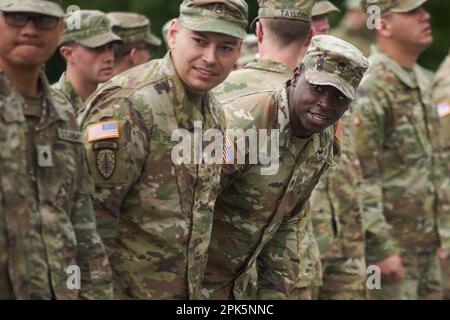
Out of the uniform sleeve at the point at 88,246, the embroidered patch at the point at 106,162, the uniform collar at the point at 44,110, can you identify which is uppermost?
the uniform collar at the point at 44,110

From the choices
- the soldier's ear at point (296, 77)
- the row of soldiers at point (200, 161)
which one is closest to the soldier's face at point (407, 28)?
the row of soldiers at point (200, 161)

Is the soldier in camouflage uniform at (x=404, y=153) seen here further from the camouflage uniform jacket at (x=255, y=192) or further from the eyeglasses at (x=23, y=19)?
the eyeglasses at (x=23, y=19)

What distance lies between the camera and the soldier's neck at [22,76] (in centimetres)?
741

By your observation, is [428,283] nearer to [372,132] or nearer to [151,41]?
[372,132]

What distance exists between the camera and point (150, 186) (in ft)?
28.0

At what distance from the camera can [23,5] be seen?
23.9 ft

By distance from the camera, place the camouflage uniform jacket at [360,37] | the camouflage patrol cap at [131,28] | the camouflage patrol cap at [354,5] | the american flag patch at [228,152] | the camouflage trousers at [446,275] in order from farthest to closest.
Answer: the camouflage uniform jacket at [360,37] < the camouflage patrol cap at [354,5] < the camouflage trousers at [446,275] < the camouflage patrol cap at [131,28] < the american flag patch at [228,152]

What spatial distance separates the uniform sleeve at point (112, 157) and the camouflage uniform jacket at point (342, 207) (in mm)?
3324

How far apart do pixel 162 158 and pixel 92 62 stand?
297 centimetres

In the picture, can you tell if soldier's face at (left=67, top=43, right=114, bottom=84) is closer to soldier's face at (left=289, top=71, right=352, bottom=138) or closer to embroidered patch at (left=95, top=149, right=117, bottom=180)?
soldier's face at (left=289, top=71, right=352, bottom=138)

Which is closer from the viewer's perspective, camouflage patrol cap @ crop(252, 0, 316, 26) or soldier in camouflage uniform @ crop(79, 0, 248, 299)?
soldier in camouflage uniform @ crop(79, 0, 248, 299)

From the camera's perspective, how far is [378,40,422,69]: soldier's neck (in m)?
13.3

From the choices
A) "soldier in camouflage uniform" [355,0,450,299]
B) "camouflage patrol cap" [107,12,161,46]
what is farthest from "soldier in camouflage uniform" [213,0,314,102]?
"camouflage patrol cap" [107,12,161,46]

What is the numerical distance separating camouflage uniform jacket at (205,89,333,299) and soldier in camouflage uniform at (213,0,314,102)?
26.6 inches
